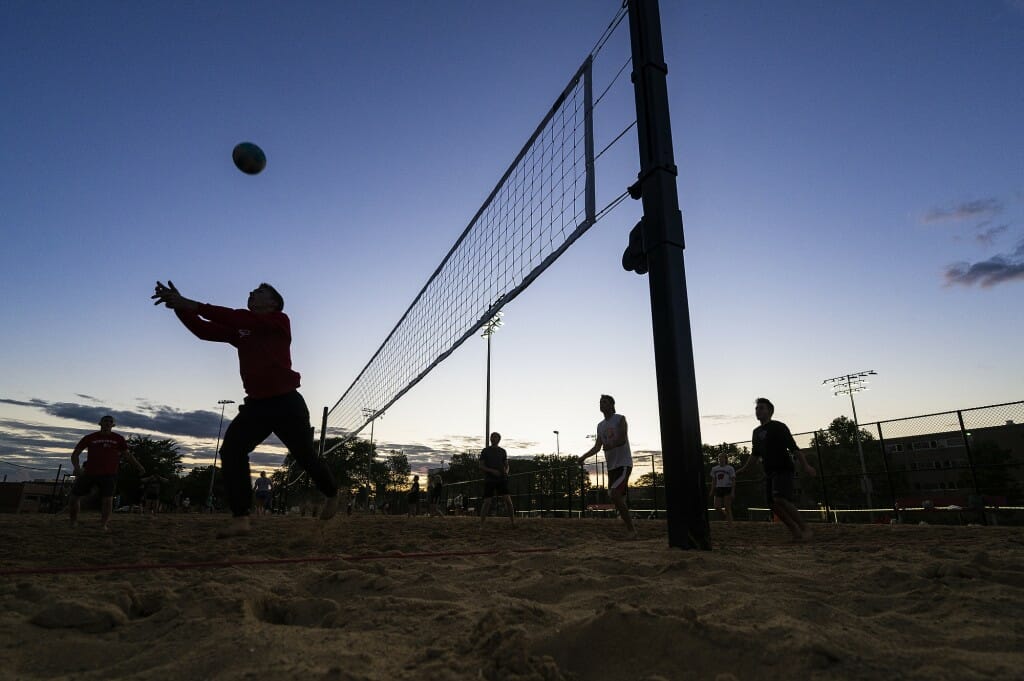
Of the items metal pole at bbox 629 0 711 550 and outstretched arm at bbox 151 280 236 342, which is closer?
metal pole at bbox 629 0 711 550

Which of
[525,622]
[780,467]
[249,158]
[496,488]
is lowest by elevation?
[525,622]

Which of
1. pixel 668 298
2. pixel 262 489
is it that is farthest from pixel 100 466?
pixel 262 489

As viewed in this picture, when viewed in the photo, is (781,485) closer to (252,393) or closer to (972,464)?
(252,393)

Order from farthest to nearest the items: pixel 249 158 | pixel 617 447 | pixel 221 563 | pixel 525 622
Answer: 1. pixel 249 158
2. pixel 617 447
3. pixel 221 563
4. pixel 525 622

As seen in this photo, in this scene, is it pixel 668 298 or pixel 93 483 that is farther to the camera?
pixel 93 483

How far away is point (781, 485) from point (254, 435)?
184 inches

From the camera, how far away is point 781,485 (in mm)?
5211

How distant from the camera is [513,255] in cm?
618

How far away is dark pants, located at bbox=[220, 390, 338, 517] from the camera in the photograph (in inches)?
154

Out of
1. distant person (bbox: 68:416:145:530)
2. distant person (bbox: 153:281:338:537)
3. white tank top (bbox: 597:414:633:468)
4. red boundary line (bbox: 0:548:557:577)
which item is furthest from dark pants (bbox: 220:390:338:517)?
distant person (bbox: 68:416:145:530)

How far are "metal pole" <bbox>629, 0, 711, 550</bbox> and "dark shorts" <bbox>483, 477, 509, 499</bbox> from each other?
5494mm

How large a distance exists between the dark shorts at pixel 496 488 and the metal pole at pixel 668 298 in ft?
18.0

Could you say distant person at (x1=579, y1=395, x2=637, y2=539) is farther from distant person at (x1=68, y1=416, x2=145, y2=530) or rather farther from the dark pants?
distant person at (x1=68, y1=416, x2=145, y2=530)

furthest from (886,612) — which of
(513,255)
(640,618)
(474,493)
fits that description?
(474,493)
